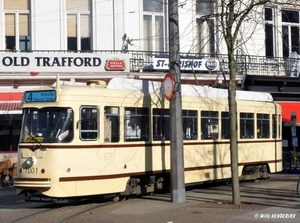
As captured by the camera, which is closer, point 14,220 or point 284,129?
point 14,220

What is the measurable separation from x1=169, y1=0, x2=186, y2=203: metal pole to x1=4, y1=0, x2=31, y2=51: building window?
46.1 feet

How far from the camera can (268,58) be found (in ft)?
109

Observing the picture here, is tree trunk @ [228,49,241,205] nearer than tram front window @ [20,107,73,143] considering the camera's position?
No

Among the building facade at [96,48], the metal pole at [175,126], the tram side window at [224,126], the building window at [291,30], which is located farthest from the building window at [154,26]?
the metal pole at [175,126]

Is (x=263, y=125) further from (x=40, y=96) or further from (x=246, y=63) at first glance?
(x=40, y=96)

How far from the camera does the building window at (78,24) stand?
30.6 metres

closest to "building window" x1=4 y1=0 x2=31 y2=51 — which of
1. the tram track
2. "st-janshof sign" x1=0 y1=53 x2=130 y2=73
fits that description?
"st-janshof sign" x1=0 y1=53 x2=130 y2=73

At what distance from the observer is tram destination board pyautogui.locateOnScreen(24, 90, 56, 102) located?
16594 millimetres

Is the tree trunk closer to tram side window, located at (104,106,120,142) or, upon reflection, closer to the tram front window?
tram side window, located at (104,106,120,142)

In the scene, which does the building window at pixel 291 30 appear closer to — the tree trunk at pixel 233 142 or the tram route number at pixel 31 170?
the tree trunk at pixel 233 142

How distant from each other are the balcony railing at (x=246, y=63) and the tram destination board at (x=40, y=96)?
12236 millimetres

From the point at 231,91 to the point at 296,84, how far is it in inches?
653

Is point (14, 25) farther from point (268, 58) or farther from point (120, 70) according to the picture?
point (268, 58)

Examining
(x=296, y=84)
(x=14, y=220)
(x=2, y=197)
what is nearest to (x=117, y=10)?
(x=296, y=84)
